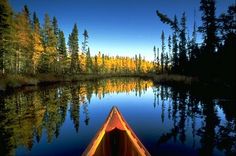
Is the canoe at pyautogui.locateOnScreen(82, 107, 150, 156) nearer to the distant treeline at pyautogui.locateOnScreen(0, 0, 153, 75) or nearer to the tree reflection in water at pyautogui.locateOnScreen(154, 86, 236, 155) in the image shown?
the tree reflection in water at pyautogui.locateOnScreen(154, 86, 236, 155)

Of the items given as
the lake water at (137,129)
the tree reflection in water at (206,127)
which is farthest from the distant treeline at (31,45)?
the tree reflection in water at (206,127)

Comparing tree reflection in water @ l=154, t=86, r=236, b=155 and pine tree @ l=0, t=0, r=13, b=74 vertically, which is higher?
pine tree @ l=0, t=0, r=13, b=74

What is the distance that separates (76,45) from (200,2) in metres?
44.1

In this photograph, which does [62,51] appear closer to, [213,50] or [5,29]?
[5,29]

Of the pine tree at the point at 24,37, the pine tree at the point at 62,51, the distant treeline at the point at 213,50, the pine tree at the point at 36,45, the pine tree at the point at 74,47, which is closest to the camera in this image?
the distant treeline at the point at 213,50

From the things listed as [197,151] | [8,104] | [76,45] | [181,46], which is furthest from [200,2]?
[76,45]

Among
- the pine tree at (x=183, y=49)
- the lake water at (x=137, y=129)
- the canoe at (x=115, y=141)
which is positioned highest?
the pine tree at (x=183, y=49)

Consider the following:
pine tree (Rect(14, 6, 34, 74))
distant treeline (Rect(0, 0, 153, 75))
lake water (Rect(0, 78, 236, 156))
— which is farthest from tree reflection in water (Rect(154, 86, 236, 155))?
pine tree (Rect(14, 6, 34, 74))

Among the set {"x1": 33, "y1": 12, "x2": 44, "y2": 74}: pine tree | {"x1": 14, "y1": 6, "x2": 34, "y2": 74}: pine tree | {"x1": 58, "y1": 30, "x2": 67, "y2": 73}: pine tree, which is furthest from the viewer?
{"x1": 58, "y1": 30, "x2": 67, "y2": 73}: pine tree

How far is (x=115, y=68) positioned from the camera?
153 metres

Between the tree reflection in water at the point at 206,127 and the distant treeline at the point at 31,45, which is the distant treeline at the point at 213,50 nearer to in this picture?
the tree reflection in water at the point at 206,127

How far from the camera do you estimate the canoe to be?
269 inches

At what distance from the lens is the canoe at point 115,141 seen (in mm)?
6839

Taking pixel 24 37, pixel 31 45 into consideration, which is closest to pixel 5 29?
pixel 24 37
